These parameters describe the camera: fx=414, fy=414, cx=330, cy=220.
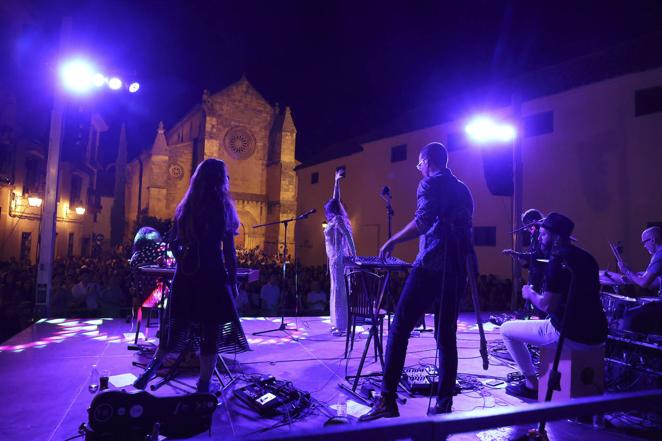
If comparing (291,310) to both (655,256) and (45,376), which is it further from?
(655,256)

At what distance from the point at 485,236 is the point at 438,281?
544 inches

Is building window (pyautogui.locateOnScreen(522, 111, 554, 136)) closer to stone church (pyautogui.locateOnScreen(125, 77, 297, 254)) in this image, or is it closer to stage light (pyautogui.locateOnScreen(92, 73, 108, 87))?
stage light (pyautogui.locateOnScreen(92, 73, 108, 87))

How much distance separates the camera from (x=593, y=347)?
344 cm

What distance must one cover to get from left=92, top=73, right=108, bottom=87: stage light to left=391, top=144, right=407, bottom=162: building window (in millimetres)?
13628

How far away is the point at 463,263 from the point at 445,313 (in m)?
0.41

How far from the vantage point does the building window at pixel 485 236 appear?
15.7 m

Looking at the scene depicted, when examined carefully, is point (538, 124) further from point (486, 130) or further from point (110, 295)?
point (110, 295)

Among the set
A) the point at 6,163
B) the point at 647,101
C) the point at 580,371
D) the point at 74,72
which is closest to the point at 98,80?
the point at 74,72

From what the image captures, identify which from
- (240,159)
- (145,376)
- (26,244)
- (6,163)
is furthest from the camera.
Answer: (240,159)

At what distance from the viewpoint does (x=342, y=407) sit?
338 centimetres

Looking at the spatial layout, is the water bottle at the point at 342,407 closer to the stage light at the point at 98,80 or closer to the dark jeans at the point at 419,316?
the dark jeans at the point at 419,316

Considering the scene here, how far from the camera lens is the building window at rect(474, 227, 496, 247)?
1566cm

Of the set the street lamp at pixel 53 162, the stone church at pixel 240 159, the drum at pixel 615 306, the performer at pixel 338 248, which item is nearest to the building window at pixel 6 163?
the street lamp at pixel 53 162

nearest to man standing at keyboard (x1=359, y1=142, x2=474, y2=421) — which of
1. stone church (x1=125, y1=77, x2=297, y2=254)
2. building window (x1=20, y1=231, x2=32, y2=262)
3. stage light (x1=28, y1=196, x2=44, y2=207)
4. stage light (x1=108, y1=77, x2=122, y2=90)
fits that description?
stage light (x1=108, y1=77, x2=122, y2=90)
